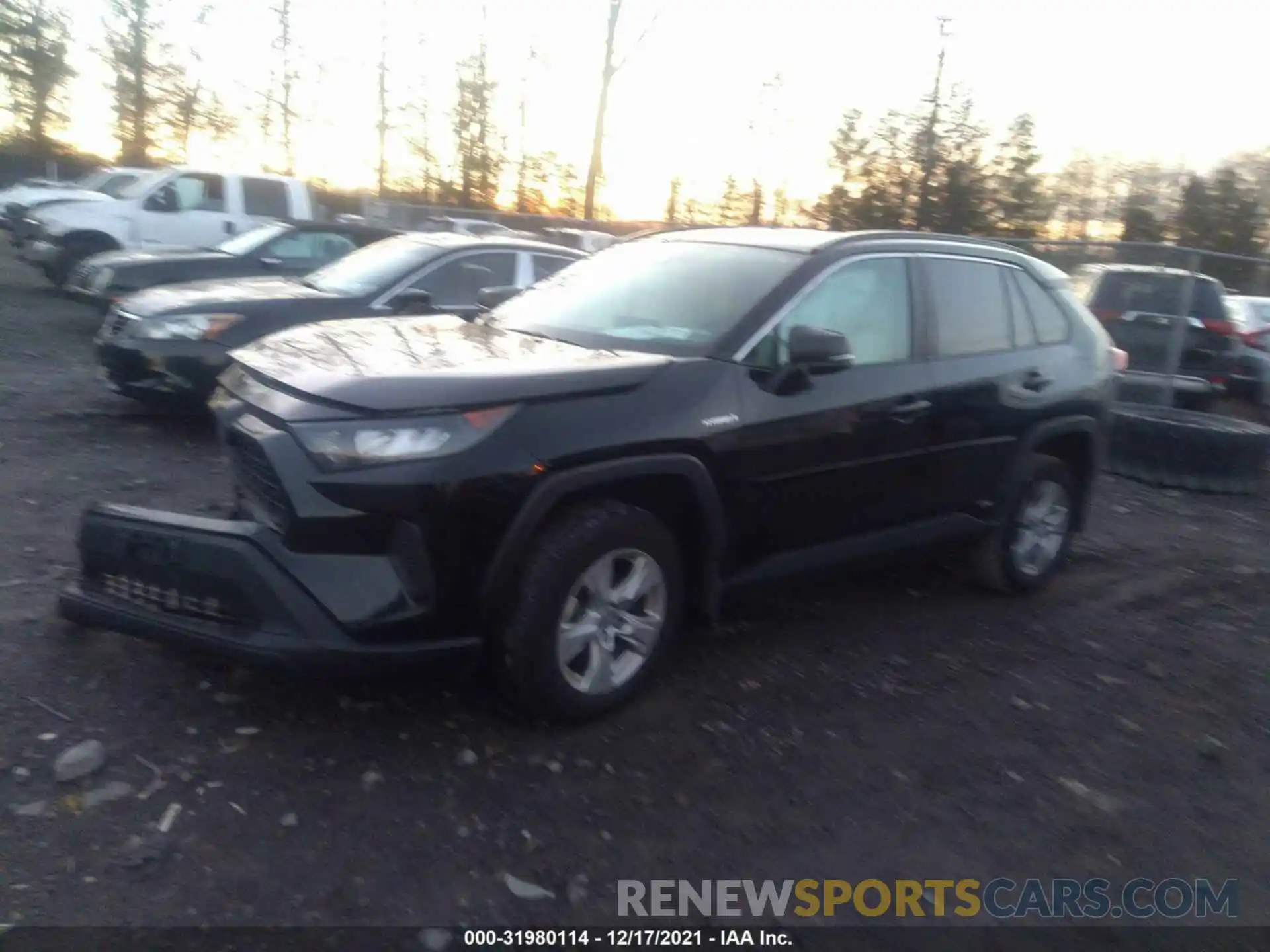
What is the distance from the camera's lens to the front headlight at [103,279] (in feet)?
34.7

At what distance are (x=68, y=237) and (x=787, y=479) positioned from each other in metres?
13.6

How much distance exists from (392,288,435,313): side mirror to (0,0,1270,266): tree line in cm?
2017

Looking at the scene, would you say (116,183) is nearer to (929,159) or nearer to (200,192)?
(200,192)

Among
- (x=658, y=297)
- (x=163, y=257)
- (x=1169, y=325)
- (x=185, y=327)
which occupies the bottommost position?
(x=185, y=327)

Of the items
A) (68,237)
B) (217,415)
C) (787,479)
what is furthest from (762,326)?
(68,237)

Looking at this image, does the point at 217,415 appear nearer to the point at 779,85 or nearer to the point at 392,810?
the point at 392,810

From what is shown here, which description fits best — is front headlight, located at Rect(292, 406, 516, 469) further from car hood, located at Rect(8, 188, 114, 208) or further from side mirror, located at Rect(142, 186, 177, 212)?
car hood, located at Rect(8, 188, 114, 208)

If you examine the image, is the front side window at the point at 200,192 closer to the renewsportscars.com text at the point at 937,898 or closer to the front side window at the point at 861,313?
the front side window at the point at 861,313

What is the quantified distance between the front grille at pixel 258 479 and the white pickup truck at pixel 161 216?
1223 cm

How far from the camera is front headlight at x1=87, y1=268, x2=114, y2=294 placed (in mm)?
10586

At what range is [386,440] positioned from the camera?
3525 mm

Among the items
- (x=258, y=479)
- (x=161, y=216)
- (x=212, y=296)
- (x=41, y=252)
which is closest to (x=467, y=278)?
(x=212, y=296)

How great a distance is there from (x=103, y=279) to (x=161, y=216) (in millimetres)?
5209

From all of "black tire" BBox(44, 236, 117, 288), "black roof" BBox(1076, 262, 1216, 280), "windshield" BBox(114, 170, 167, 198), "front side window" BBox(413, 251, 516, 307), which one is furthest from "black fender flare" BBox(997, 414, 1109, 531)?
"windshield" BBox(114, 170, 167, 198)
